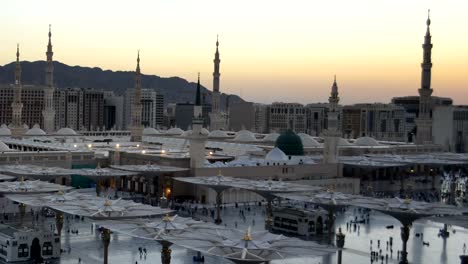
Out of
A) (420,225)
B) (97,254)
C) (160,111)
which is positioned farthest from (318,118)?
(97,254)

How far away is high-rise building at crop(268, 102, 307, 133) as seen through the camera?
449ft

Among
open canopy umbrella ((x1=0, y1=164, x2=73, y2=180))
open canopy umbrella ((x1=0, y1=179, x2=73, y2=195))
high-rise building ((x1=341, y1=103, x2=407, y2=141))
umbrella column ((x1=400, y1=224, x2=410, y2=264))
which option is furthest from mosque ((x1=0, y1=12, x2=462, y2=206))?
high-rise building ((x1=341, y1=103, x2=407, y2=141))

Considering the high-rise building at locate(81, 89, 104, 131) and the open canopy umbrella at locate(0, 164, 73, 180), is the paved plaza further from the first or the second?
the high-rise building at locate(81, 89, 104, 131)

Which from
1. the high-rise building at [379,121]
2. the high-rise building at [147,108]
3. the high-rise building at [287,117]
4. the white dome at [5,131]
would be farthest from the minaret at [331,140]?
the high-rise building at [147,108]

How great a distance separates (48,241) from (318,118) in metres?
113

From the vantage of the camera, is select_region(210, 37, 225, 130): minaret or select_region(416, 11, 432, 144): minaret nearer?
select_region(416, 11, 432, 144): minaret

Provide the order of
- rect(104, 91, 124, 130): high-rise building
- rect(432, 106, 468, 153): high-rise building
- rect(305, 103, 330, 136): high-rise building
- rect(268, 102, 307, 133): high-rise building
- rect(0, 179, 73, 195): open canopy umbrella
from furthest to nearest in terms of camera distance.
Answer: rect(104, 91, 124, 130): high-rise building < rect(268, 102, 307, 133): high-rise building < rect(305, 103, 330, 136): high-rise building < rect(432, 106, 468, 153): high-rise building < rect(0, 179, 73, 195): open canopy umbrella

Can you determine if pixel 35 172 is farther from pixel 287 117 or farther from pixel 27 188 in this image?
pixel 287 117

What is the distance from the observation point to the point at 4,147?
46.5m

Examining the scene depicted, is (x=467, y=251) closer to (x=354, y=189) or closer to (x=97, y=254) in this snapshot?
(x=97, y=254)

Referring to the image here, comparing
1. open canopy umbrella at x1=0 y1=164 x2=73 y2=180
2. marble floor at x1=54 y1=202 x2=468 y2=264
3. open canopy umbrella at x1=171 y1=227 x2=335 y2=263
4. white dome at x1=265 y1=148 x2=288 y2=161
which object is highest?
white dome at x1=265 y1=148 x2=288 y2=161

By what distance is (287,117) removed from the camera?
456 feet

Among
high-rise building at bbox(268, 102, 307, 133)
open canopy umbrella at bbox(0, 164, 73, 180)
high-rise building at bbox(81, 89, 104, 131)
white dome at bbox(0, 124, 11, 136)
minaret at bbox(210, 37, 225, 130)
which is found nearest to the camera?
open canopy umbrella at bbox(0, 164, 73, 180)

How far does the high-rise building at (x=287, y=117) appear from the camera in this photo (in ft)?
449
